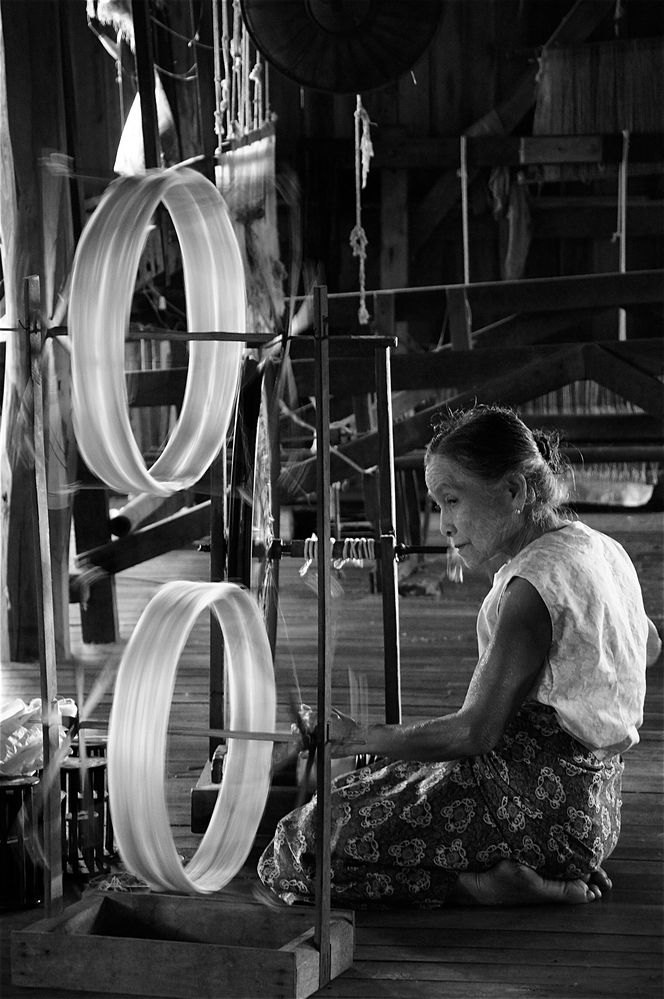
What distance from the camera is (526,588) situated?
2.17 metres

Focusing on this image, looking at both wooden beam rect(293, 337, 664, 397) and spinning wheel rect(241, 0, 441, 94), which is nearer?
spinning wheel rect(241, 0, 441, 94)

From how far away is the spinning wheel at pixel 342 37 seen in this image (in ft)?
17.3

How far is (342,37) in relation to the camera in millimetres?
5352

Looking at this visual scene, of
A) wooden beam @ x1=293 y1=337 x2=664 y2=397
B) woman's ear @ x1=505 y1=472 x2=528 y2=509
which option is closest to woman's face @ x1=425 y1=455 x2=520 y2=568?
woman's ear @ x1=505 y1=472 x2=528 y2=509

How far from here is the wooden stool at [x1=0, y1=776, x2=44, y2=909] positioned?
2.37 meters

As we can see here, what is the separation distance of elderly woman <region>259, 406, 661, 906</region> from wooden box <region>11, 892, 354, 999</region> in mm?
209

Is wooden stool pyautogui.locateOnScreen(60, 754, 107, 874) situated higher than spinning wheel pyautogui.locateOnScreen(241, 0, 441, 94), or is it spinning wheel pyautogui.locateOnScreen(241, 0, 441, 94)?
spinning wheel pyautogui.locateOnScreen(241, 0, 441, 94)

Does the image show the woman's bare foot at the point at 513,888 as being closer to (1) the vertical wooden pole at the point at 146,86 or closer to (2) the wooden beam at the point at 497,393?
(1) the vertical wooden pole at the point at 146,86

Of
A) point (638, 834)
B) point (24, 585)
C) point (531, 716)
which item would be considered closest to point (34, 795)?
point (531, 716)

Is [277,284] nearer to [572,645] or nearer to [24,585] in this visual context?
[24,585]

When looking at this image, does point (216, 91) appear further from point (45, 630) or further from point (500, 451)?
point (45, 630)

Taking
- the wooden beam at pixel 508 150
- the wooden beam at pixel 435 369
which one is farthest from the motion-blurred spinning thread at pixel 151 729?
the wooden beam at pixel 508 150

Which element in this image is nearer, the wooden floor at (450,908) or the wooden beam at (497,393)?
the wooden floor at (450,908)

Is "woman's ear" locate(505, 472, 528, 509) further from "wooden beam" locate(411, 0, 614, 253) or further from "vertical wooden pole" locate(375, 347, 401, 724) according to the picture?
"wooden beam" locate(411, 0, 614, 253)
